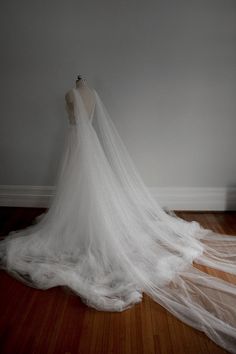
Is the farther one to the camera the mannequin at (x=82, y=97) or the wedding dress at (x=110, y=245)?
the mannequin at (x=82, y=97)

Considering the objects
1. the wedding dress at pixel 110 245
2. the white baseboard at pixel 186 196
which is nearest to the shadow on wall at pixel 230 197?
the white baseboard at pixel 186 196

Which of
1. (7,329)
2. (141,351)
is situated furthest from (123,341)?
(7,329)

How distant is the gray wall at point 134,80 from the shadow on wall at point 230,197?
0.09m

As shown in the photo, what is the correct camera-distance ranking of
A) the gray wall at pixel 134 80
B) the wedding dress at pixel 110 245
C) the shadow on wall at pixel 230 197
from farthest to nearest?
1. the shadow on wall at pixel 230 197
2. the gray wall at pixel 134 80
3. the wedding dress at pixel 110 245

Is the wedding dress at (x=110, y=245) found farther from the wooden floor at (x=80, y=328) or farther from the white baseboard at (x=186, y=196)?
the white baseboard at (x=186, y=196)

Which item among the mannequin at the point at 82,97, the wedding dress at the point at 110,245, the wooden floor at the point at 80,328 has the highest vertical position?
the mannequin at the point at 82,97

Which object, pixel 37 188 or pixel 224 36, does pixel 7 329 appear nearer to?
pixel 37 188

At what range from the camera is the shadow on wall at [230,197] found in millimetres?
3479

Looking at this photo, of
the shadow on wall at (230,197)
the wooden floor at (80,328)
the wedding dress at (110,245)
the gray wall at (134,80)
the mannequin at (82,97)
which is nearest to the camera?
the wooden floor at (80,328)

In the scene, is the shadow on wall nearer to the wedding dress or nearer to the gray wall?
the gray wall

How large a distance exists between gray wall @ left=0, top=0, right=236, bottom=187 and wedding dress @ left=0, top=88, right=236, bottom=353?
72cm

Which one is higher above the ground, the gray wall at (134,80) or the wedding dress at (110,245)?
the gray wall at (134,80)

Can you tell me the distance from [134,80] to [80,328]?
2298 mm

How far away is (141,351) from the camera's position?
1.69 m
